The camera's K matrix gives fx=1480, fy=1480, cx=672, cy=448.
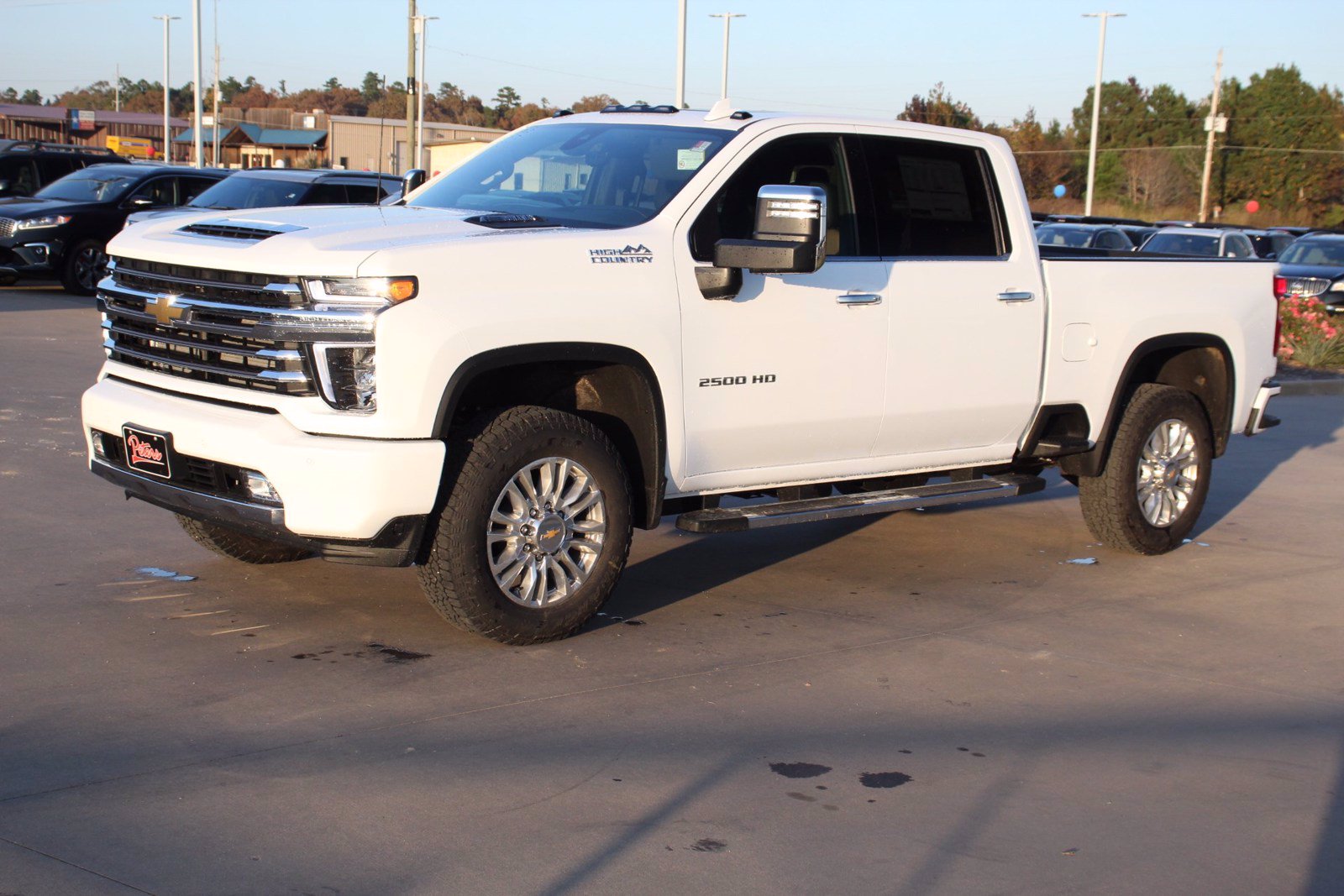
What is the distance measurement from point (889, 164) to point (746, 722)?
2981 millimetres

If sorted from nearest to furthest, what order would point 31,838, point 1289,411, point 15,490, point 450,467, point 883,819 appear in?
1. point 31,838
2. point 883,819
3. point 450,467
4. point 15,490
5. point 1289,411

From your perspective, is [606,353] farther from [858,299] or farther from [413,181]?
[413,181]

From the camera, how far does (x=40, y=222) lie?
61.6ft

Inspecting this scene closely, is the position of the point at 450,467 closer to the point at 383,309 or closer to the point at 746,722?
the point at 383,309

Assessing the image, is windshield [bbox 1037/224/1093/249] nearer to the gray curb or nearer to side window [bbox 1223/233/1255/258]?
side window [bbox 1223/233/1255/258]

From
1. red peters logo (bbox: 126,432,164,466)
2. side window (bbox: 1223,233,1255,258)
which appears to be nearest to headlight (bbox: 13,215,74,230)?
red peters logo (bbox: 126,432,164,466)

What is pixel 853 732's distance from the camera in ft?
16.5

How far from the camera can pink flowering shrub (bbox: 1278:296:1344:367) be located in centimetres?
1805

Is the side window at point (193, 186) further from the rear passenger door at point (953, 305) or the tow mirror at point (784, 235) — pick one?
the tow mirror at point (784, 235)

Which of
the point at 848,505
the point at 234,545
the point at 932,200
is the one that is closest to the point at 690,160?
the point at 932,200

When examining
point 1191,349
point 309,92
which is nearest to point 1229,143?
point 1191,349

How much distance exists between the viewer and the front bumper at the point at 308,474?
16.8 ft

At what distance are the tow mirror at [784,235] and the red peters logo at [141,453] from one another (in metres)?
2.26

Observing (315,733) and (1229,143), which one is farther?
(1229,143)
